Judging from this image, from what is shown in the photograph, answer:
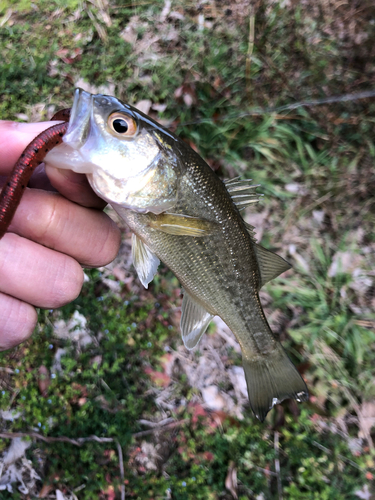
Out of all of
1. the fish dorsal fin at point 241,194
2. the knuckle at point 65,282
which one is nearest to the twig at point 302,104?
the fish dorsal fin at point 241,194

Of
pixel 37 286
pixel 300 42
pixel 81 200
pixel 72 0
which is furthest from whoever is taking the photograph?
pixel 72 0

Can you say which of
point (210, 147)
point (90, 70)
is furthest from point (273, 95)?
point (90, 70)

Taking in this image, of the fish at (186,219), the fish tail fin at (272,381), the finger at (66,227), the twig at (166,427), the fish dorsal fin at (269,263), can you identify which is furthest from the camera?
the twig at (166,427)

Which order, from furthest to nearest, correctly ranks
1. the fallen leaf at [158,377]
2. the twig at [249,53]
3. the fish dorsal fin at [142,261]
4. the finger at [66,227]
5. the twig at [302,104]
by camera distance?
the twig at [249,53] → the twig at [302,104] → the fallen leaf at [158,377] → the fish dorsal fin at [142,261] → the finger at [66,227]

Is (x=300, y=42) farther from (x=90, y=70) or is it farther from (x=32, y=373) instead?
(x=32, y=373)

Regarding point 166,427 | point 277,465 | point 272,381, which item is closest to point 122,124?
point 272,381

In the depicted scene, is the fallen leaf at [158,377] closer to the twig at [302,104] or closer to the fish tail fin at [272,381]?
the fish tail fin at [272,381]
